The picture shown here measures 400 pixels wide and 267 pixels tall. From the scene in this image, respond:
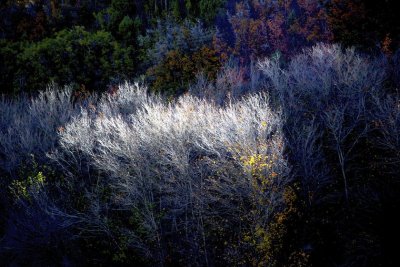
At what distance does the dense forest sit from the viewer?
13.5 m

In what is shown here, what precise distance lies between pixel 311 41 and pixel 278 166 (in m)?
20.7

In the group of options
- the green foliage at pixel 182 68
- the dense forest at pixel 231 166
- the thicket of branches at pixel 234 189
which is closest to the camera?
the thicket of branches at pixel 234 189

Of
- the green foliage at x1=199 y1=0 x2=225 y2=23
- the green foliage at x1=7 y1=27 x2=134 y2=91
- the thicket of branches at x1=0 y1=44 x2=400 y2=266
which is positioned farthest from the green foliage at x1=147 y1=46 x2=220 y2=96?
the thicket of branches at x1=0 y1=44 x2=400 y2=266

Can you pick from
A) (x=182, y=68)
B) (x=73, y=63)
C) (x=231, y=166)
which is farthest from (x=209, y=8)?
(x=231, y=166)

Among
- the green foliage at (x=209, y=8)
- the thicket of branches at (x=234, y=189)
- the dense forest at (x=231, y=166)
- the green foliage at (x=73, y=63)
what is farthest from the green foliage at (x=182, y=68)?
the thicket of branches at (x=234, y=189)

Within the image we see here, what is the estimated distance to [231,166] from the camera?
45.3ft

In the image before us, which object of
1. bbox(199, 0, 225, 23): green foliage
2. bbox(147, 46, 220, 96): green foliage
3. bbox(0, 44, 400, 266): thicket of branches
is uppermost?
bbox(199, 0, 225, 23): green foliage

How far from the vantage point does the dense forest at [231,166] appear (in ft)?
44.3

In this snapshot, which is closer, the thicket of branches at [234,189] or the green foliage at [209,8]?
the thicket of branches at [234,189]

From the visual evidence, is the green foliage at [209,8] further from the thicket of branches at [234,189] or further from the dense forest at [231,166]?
the thicket of branches at [234,189]

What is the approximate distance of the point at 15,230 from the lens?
15.0m

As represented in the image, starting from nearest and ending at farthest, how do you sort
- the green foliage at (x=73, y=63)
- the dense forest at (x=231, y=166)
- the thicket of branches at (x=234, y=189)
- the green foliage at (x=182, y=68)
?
1. the thicket of branches at (x=234, y=189)
2. the dense forest at (x=231, y=166)
3. the green foliage at (x=182, y=68)
4. the green foliage at (x=73, y=63)

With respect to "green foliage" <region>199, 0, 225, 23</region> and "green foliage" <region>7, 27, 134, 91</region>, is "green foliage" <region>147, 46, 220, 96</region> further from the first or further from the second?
"green foliage" <region>199, 0, 225, 23</region>

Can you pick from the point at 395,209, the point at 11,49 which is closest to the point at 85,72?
the point at 11,49
